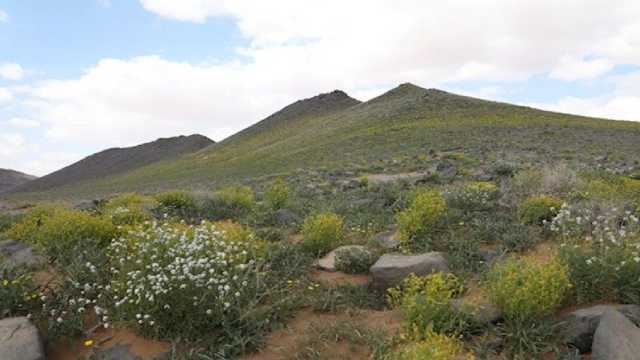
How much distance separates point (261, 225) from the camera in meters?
10.9

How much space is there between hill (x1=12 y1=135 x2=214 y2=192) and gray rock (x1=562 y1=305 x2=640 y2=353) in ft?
245

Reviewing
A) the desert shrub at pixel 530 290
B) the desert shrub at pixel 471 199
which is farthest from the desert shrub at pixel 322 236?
the desert shrub at pixel 530 290

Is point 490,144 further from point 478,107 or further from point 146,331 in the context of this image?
point 146,331

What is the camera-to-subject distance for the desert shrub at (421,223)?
8.31 meters

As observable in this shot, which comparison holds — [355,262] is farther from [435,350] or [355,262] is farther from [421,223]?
[435,350]

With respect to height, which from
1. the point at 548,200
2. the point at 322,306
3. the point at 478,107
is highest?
the point at 478,107

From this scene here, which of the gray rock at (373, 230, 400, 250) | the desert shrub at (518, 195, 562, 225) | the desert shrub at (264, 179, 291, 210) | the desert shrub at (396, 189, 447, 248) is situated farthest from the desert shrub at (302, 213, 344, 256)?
the desert shrub at (264, 179, 291, 210)

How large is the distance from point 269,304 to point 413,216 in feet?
9.02

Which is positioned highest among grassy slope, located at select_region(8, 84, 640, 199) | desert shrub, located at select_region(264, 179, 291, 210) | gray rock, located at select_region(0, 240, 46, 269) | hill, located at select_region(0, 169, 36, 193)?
hill, located at select_region(0, 169, 36, 193)

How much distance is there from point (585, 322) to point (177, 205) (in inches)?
355

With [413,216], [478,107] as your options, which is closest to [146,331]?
[413,216]

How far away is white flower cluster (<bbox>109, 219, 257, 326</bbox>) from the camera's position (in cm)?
615

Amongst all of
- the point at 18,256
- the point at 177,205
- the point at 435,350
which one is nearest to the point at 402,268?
the point at 435,350

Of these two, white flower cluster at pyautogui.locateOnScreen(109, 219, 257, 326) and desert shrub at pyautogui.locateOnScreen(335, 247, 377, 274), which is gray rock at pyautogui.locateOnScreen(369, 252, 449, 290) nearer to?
desert shrub at pyautogui.locateOnScreen(335, 247, 377, 274)
